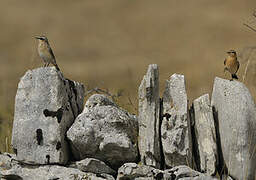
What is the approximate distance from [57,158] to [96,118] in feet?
2.53

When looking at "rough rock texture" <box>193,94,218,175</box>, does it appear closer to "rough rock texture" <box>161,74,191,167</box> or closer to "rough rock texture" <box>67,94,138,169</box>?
"rough rock texture" <box>161,74,191,167</box>

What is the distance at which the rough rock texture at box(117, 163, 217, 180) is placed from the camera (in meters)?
7.92

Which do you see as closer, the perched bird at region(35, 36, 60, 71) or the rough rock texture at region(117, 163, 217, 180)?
the rough rock texture at region(117, 163, 217, 180)

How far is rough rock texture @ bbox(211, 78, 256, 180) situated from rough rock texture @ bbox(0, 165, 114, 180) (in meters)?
1.67

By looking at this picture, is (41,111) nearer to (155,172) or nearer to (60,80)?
(60,80)

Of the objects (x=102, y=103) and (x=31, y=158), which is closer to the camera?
(x=31, y=158)

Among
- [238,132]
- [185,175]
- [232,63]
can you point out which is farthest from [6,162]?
[232,63]

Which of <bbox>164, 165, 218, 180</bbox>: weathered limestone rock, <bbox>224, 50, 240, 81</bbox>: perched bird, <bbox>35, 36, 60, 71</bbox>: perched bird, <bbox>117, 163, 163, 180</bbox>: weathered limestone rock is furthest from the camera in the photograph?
<bbox>35, 36, 60, 71</bbox>: perched bird

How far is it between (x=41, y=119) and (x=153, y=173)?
1.73m

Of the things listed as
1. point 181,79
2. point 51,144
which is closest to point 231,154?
point 181,79

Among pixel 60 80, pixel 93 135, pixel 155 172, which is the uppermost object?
pixel 60 80

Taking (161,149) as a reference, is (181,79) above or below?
above

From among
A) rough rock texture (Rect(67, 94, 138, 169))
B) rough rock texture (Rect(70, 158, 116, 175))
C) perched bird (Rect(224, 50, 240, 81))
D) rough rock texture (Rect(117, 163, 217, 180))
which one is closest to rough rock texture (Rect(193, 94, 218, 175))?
rough rock texture (Rect(117, 163, 217, 180))

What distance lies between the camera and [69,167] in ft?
27.3
